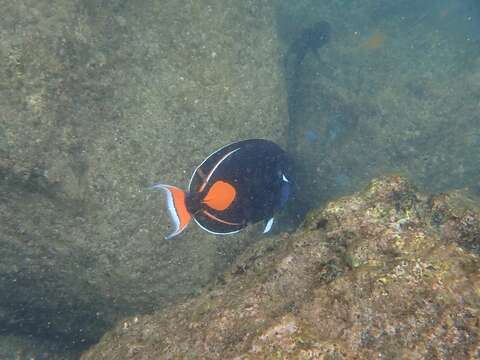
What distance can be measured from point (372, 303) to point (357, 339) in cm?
17

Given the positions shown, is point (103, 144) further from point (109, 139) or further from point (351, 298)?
point (351, 298)

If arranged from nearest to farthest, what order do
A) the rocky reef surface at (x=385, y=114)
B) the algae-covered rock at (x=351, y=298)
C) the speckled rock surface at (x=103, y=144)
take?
1. the algae-covered rock at (x=351, y=298)
2. the speckled rock surface at (x=103, y=144)
3. the rocky reef surface at (x=385, y=114)

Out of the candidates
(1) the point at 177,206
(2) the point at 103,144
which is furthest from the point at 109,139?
(1) the point at 177,206

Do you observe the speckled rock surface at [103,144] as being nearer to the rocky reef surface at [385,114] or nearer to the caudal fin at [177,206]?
the caudal fin at [177,206]

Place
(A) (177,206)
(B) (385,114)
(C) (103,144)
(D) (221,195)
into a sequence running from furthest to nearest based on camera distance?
1. (B) (385,114)
2. (C) (103,144)
3. (D) (221,195)
4. (A) (177,206)

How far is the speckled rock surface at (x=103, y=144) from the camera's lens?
316cm

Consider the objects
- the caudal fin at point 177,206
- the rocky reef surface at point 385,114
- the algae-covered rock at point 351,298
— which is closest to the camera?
the algae-covered rock at point 351,298

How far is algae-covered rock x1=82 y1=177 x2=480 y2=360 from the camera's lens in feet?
5.07

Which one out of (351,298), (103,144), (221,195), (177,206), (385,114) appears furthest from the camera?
(385,114)

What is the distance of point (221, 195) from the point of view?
6.93 feet

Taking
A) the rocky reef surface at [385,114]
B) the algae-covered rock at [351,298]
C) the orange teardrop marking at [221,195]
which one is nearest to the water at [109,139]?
the algae-covered rock at [351,298]

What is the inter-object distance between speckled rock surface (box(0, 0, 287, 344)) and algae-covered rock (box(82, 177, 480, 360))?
55.8 inches

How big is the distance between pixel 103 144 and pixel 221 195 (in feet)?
6.47

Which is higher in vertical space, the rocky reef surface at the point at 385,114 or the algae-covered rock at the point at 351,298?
the algae-covered rock at the point at 351,298
